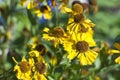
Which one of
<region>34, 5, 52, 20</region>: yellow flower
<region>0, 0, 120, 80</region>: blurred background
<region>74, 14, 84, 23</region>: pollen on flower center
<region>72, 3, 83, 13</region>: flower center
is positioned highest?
<region>72, 3, 83, 13</region>: flower center

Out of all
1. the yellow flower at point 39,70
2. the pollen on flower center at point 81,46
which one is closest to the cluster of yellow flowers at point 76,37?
the pollen on flower center at point 81,46

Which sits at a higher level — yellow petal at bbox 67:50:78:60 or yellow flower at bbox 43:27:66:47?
yellow flower at bbox 43:27:66:47

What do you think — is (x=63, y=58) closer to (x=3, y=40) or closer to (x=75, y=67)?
(x=75, y=67)

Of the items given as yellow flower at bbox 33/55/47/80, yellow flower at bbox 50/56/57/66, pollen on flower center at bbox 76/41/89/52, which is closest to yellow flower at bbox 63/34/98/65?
pollen on flower center at bbox 76/41/89/52

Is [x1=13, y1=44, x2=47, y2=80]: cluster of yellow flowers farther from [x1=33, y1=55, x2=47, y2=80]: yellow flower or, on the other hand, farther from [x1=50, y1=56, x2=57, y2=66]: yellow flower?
[x1=50, y1=56, x2=57, y2=66]: yellow flower

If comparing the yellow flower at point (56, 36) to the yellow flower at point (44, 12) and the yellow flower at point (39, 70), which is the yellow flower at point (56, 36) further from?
the yellow flower at point (44, 12)

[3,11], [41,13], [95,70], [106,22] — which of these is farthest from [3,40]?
[106,22]

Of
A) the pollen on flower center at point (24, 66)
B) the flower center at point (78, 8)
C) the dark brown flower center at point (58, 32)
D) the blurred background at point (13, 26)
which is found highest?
the flower center at point (78, 8)
